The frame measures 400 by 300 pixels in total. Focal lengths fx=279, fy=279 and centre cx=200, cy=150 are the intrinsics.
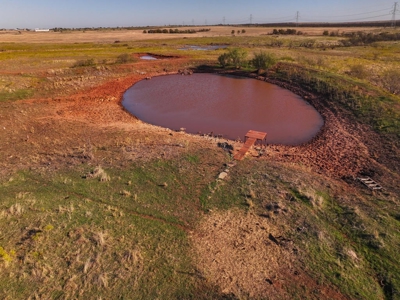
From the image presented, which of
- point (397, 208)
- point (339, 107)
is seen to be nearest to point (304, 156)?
point (397, 208)

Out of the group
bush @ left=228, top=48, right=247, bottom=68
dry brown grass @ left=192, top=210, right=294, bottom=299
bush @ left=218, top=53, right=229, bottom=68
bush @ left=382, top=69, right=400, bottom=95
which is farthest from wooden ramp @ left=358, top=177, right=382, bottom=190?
bush @ left=218, top=53, right=229, bottom=68

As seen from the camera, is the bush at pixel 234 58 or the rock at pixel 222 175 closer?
the rock at pixel 222 175

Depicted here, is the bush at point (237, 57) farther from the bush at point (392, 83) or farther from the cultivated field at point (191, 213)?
the cultivated field at point (191, 213)

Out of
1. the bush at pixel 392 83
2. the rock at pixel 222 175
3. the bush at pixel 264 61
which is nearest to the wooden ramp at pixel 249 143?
the rock at pixel 222 175

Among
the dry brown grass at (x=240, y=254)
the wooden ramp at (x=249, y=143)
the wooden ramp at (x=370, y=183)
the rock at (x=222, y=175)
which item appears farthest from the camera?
the wooden ramp at (x=249, y=143)

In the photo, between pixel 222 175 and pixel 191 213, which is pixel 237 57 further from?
pixel 191 213

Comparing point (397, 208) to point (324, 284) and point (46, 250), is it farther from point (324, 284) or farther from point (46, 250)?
point (46, 250)

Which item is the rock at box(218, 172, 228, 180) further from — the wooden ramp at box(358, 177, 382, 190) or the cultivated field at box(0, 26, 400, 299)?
the wooden ramp at box(358, 177, 382, 190)
